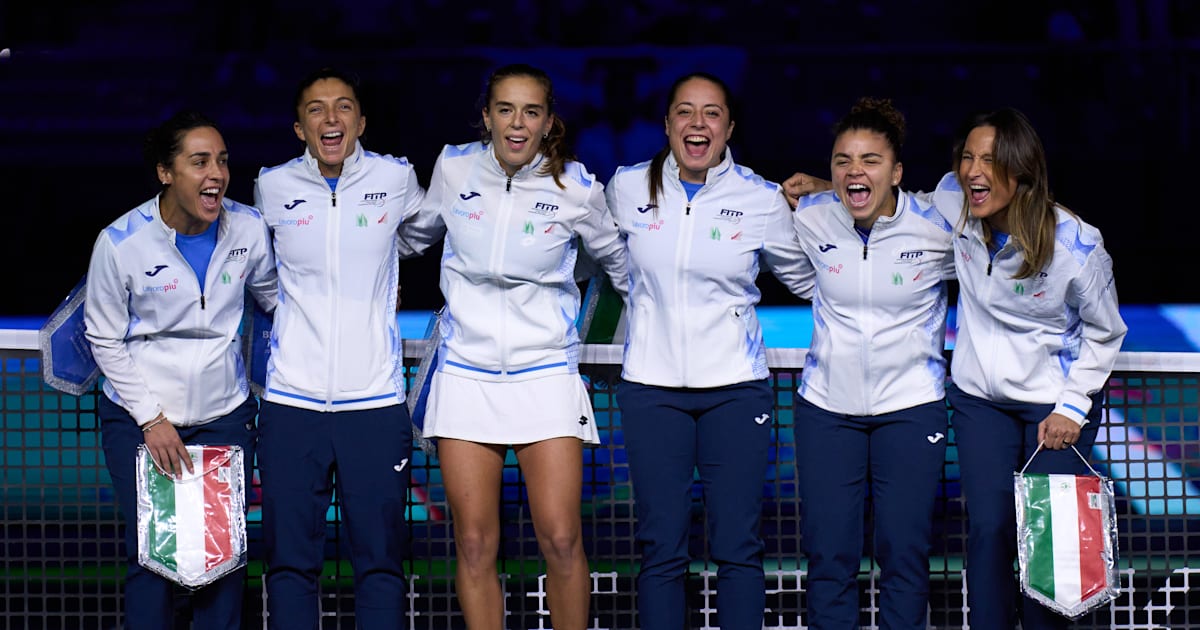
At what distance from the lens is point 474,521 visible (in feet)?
13.2

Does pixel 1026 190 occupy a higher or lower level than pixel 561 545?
higher

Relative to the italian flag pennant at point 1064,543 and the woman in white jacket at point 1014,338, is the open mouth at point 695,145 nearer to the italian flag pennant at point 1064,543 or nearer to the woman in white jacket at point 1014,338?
the woman in white jacket at point 1014,338

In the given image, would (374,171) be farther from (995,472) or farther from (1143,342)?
(1143,342)

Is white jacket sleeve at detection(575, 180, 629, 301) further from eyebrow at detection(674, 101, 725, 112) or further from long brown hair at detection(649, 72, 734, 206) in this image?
eyebrow at detection(674, 101, 725, 112)

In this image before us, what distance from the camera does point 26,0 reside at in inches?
422

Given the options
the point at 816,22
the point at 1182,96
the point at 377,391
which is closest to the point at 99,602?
the point at 377,391

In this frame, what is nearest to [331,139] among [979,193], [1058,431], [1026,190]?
[979,193]

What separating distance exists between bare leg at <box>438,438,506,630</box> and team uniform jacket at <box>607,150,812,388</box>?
482mm

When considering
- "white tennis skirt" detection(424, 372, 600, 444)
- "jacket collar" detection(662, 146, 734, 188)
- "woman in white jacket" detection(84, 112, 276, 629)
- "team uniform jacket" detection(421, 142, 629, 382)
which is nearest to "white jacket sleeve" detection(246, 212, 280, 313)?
"woman in white jacket" detection(84, 112, 276, 629)

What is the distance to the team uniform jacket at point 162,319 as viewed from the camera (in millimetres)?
4047

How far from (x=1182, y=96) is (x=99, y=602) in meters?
8.05

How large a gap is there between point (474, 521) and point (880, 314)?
47.9 inches

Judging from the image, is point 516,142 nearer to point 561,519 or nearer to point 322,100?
point 322,100

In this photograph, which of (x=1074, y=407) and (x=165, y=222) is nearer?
(x=1074, y=407)
